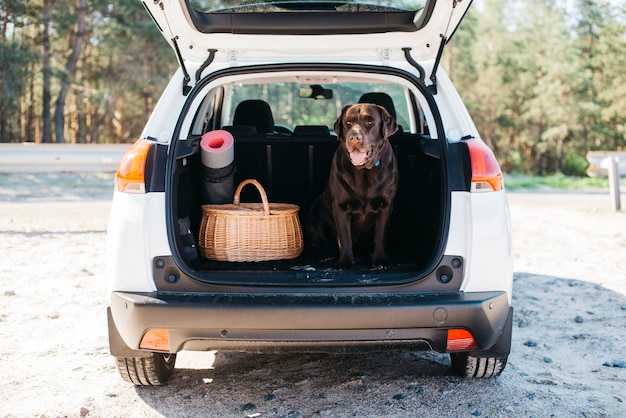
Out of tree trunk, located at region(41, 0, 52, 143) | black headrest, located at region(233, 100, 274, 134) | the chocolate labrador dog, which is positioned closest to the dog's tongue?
the chocolate labrador dog

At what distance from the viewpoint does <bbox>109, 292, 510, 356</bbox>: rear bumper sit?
258 centimetres

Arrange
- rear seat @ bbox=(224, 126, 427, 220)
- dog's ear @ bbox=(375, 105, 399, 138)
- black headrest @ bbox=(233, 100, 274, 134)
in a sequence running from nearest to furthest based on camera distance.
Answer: dog's ear @ bbox=(375, 105, 399, 138) < rear seat @ bbox=(224, 126, 427, 220) < black headrest @ bbox=(233, 100, 274, 134)

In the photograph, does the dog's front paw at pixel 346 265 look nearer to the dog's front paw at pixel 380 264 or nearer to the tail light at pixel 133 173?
the dog's front paw at pixel 380 264

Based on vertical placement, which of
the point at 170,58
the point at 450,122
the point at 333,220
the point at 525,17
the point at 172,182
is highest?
the point at 525,17

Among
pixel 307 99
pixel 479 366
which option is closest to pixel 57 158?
pixel 307 99

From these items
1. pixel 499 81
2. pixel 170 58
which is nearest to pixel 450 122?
pixel 170 58

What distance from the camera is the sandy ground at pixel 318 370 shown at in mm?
2893

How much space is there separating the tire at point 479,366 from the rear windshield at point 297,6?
1723 mm

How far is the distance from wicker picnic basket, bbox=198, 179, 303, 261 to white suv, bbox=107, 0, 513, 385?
2.8 inches

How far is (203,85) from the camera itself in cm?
315

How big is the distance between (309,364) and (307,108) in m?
3.16

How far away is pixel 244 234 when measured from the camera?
3.34 metres

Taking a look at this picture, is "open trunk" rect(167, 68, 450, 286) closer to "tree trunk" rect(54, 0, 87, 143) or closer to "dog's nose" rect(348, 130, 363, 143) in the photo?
"dog's nose" rect(348, 130, 363, 143)

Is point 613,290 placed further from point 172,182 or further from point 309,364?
point 172,182
